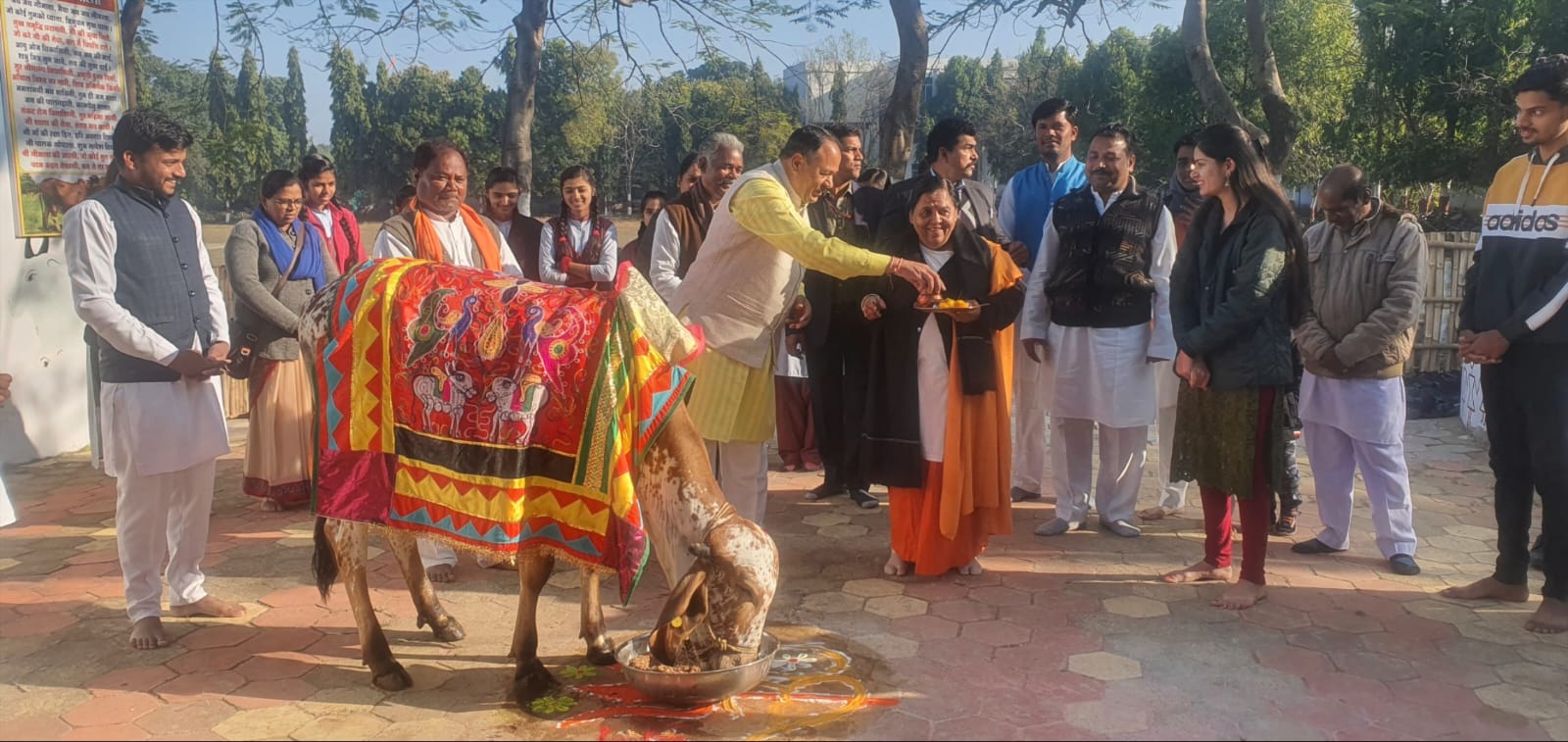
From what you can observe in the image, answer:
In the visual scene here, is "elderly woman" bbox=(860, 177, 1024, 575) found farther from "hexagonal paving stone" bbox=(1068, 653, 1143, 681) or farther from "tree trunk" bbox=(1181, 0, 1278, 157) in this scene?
"tree trunk" bbox=(1181, 0, 1278, 157)

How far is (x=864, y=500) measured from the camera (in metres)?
6.47

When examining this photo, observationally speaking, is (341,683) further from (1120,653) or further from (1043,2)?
(1043,2)

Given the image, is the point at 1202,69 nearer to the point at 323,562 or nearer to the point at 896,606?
the point at 896,606

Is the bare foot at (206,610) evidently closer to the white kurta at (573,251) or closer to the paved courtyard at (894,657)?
the paved courtyard at (894,657)

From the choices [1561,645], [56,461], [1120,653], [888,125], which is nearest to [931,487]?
[1120,653]

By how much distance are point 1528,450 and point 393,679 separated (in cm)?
476

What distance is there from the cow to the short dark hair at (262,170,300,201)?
242 centimetres

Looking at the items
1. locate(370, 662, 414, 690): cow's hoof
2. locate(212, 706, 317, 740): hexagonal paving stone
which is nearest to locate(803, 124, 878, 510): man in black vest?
locate(370, 662, 414, 690): cow's hoof

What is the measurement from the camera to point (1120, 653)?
4.12 m

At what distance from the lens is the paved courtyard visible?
3516mm

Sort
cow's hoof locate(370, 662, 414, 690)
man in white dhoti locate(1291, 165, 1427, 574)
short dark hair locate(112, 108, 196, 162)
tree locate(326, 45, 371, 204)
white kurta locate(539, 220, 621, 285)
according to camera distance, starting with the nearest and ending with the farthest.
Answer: cow's hoof locate(370, 662, 414, 690), short dark hair locate(112, 108, 196, 162), man in white dhoti locate(1291, 165, 1427, 574), white kurta locate(539, 220, 621, 285), tree locate(326, 45, 371, 204)

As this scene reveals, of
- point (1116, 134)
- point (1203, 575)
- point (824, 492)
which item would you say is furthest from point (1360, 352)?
point (824, 492)

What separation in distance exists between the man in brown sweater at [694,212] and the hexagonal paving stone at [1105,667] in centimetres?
302

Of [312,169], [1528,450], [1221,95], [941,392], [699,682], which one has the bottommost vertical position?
[699,682]
